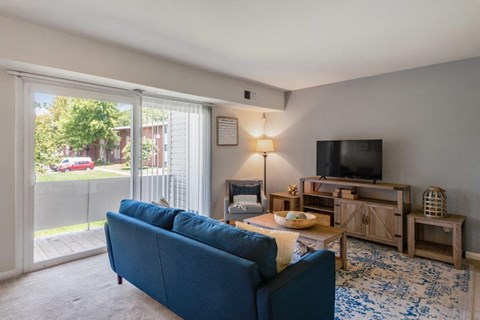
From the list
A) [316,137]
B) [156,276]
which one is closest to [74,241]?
[156,276]

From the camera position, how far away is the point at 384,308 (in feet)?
7.66

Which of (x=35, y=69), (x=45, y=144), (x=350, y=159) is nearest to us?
(x=35, y=69)

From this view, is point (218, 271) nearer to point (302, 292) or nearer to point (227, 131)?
point (302, 292)

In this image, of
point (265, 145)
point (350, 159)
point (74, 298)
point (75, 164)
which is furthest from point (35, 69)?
point (350, 159)

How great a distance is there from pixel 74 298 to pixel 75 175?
1.44m

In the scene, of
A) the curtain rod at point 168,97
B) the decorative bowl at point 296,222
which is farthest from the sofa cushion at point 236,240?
the curtain rod at point 168,97

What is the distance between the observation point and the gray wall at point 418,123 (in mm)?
3438

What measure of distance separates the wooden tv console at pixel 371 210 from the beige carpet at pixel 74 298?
282 centimetres

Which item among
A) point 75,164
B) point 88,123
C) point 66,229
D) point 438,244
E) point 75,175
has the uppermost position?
point 88,123

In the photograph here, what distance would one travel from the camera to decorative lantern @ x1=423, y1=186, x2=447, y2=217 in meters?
3.36

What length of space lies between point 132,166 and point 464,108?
14.4 ft

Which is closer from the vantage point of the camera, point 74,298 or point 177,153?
point 74,298

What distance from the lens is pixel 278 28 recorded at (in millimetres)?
2621

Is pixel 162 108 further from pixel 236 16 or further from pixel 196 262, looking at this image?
pixel 196 262
